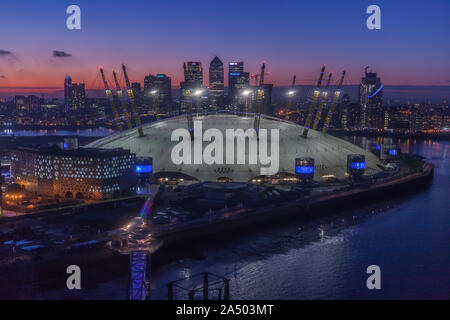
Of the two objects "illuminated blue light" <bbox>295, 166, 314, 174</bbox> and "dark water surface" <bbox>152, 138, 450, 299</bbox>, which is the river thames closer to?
"dark water surface" <bbox>152, 138, 450, 299</bbox>

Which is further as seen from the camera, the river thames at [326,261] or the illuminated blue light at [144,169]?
the illuminated blue light at [144,169]

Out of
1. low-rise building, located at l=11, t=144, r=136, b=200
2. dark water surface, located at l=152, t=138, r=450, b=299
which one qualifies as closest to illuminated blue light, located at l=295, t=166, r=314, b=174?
dark water surface, located at l=152, t=138, r=450, b=299

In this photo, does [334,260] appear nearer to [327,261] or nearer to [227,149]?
[327,261]

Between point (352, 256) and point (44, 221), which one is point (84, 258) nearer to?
point (44, 221)

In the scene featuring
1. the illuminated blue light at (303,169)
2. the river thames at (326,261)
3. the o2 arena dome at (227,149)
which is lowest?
the river thames at (326,261)

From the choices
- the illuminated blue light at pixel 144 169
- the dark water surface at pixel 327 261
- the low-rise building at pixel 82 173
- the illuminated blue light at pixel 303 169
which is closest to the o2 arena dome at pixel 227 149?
the illuminated blue light at pixel 303 169

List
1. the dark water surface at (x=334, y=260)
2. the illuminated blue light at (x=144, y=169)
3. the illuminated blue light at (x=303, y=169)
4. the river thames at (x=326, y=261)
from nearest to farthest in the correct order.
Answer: the river thames at (x=326, y=261), the dark water surface at (x=334, y=260), the illuminated blue light at (x=144, y=169), the illuminated blue light at (x=303, y=169)

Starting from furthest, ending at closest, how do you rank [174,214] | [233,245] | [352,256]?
[174,214], [233,245], [352,256]

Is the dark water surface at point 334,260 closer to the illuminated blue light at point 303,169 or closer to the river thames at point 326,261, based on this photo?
the river thames at point 326,261
